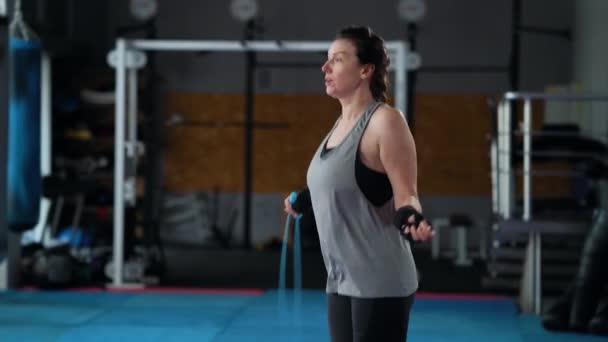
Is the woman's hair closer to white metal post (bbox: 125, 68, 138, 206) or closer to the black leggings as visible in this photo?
the black leggings

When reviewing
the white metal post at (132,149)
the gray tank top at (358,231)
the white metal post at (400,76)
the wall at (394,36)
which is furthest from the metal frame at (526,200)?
the wall at (394,36)

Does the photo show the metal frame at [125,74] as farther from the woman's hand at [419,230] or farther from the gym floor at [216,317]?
the woman's hand at [419,230]

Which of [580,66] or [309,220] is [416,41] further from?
[309,220]

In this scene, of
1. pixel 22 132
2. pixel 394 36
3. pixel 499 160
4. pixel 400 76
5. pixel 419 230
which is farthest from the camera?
pixel 394 36

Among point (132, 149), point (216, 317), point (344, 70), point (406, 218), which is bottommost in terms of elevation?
point (216, 317)

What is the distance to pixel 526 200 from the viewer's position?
566 centimetres

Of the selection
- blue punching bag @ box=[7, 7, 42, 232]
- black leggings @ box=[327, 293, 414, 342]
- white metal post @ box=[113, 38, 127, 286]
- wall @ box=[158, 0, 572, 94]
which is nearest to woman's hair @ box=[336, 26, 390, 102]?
black leggings @ box=[327, 293, 414, 342]

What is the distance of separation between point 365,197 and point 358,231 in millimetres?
90

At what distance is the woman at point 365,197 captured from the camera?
201cm

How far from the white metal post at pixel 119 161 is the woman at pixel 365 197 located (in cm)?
469

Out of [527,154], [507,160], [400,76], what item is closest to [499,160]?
[507,160]

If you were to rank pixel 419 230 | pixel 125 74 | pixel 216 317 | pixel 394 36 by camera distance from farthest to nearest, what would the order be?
pixel 394 36, pixel 125 74, pixel 216 317, pixel 419 230

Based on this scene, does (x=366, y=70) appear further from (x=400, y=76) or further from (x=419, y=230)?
(x=400, y=76)

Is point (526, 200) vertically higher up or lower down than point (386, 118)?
lower down
